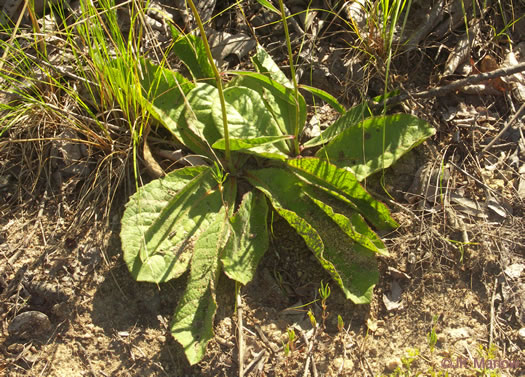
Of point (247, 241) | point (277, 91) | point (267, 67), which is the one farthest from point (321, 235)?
point (267, 67)

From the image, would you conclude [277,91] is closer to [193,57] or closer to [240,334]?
[193,57]

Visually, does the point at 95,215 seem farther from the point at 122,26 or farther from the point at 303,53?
the point at 303,53

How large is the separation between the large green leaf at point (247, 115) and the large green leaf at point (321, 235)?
0.45 feet

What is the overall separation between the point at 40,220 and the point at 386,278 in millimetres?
1441

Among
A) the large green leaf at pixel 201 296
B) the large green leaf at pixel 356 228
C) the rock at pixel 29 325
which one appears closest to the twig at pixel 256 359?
the large green leaf at pixel 201 296

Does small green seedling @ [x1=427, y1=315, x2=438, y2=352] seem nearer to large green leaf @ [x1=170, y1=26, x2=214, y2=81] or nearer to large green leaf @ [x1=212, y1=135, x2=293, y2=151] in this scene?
large green leaf @ [x1=212, y1=135, x2=293, y2=151]

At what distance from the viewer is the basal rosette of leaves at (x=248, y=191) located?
6.27 ft

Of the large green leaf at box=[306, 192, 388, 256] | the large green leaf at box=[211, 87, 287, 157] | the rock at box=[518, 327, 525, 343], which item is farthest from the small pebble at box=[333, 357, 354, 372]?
the large green leaf at box=[211, 87, 287, 157]

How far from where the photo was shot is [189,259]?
1.97m

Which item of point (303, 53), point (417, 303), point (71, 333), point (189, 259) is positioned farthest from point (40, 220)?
point (417, 303)

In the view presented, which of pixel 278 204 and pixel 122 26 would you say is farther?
pixel 122 26

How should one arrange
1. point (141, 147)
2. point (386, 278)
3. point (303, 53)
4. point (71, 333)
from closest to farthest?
point (71, 333) → point (386, 278) → point (141, 147) → point (303, 53)

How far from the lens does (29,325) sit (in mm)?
1896

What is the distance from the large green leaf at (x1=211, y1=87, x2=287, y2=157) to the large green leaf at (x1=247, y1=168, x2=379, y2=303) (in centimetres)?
14
